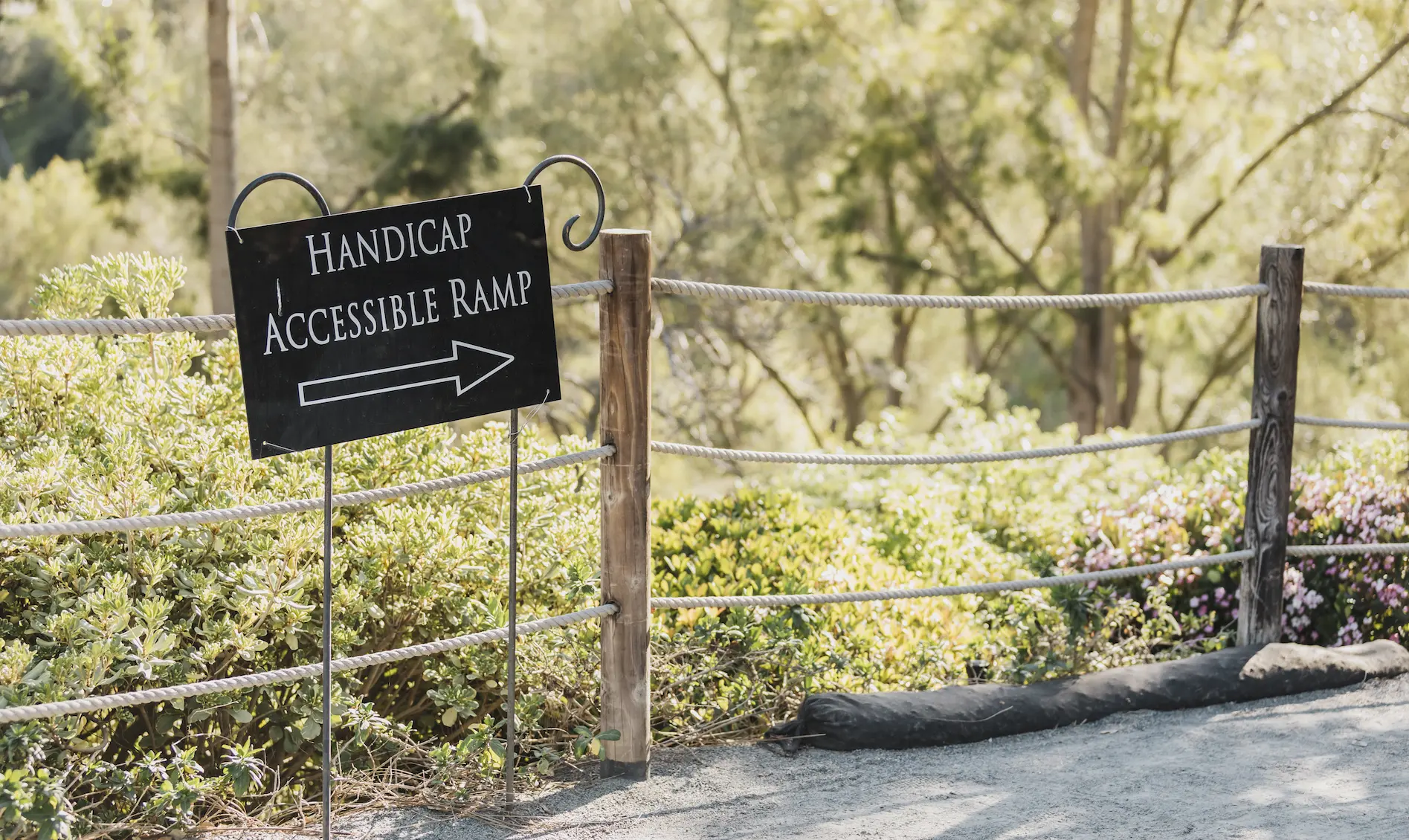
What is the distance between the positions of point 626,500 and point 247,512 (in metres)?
0.86

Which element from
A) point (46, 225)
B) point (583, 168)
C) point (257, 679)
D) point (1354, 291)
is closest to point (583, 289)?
point (583, 168)

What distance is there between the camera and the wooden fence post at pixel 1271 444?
12.7 ft

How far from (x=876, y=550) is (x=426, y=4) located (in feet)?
46.3

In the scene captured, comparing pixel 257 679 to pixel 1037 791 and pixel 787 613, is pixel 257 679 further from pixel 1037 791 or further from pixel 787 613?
pixel 1037 791

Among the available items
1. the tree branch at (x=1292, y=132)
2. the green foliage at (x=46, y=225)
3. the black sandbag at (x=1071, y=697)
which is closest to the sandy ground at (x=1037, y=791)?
the black sandbag at (x=1071, y=697)

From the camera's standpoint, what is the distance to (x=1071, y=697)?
3592mm

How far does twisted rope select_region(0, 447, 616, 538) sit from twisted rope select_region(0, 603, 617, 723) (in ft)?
1.07

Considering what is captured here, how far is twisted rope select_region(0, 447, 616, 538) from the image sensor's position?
2.46 m

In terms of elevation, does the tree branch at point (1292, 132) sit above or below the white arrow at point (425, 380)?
above

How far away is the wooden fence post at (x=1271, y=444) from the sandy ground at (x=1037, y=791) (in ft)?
1.61

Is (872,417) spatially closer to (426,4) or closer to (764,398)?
(764,398)

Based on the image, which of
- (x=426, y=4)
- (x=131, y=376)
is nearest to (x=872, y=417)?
(x=426, y=4)

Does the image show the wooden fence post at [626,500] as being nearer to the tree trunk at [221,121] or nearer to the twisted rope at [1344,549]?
the twisted rope at [1344,549]

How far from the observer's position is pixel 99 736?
288 centimetres
